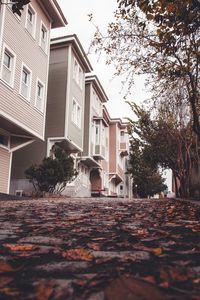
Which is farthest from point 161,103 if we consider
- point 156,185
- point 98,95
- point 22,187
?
point 156,185

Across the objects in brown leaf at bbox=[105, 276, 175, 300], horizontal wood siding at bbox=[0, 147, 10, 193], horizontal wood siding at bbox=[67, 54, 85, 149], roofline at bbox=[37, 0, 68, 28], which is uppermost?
roofline at bbox=[37, 0, 68, 28]

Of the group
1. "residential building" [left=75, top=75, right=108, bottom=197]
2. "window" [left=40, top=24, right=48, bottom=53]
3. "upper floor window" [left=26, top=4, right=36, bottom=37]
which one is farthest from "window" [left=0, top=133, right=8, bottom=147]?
"residential building" [left=75, top=75, right=108, bottom=197]

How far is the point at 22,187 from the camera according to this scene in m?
19.4

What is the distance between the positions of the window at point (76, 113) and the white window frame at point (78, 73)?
1.65 m

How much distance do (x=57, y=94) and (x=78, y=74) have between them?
332 centimetres

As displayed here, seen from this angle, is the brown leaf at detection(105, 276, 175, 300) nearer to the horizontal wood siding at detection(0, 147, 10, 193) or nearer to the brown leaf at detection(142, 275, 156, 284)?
the brown leaf at detection(142, 275, 156, 284)

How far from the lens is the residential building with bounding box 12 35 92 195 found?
792 inches

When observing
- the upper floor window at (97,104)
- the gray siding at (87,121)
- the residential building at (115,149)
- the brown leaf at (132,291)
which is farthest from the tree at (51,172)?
the residential building at (115,149)

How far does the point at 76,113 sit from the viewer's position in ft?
74.3

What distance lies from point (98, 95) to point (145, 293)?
29.5 metres

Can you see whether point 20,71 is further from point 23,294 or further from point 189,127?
point 23,294

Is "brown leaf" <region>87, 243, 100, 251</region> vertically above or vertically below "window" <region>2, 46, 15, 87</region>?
below

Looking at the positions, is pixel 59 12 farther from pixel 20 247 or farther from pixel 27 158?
pixel 20 247

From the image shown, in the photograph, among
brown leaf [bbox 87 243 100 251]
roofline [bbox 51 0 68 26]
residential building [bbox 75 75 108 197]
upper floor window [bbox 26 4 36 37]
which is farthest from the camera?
residential building [bbox 75 75 108 197]
